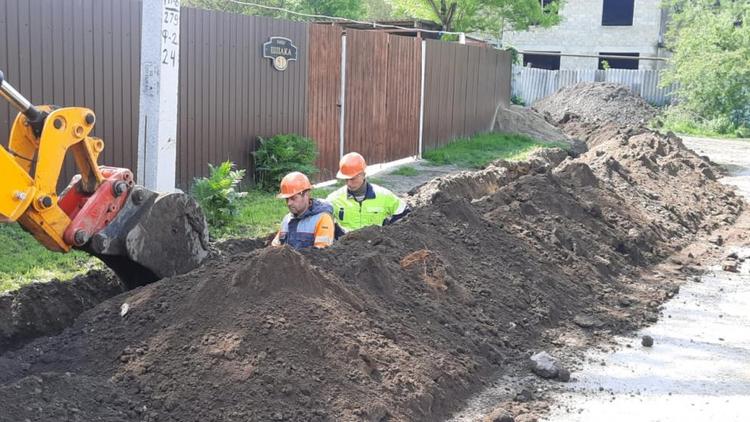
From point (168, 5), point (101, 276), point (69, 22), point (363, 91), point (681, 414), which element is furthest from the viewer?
point (363, 91)

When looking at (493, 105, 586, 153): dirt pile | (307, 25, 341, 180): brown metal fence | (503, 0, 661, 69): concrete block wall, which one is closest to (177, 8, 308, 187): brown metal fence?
(307, 25, 341, 180): brown metal fence

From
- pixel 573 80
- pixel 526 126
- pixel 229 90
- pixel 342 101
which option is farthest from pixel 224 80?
pixel 573 80

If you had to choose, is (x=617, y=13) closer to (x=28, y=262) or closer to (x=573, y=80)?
(x=573, y=80)

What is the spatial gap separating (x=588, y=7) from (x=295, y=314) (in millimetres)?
39348

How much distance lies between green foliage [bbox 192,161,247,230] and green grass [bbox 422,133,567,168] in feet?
27.6

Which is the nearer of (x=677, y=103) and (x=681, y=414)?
(x=681, y=414)

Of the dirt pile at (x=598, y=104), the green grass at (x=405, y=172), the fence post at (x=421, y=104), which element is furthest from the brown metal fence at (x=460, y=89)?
the dirt pile at (x=598, y=104)

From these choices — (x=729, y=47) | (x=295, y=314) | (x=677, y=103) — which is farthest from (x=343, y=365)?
(x=677, y=103)

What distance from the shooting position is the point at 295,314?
5840mm

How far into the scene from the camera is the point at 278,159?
44.0ft

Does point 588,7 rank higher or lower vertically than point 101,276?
higher

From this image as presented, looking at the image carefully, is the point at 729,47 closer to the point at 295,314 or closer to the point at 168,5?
the point at 168,5

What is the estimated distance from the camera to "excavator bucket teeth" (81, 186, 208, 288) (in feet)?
21.9

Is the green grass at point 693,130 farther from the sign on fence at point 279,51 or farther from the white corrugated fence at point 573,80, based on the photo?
the sign on fence at point 279,51
